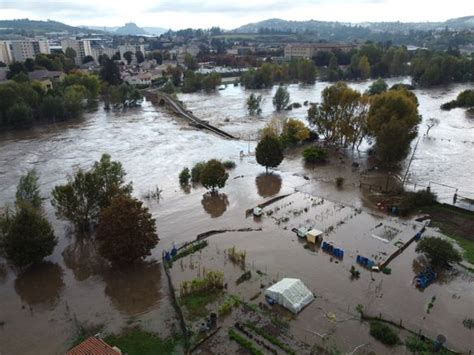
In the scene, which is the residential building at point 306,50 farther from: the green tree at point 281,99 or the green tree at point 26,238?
the green tree at point 26,238

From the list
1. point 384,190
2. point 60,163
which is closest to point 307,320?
point 384,190

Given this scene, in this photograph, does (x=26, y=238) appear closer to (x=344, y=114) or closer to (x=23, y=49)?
(x=344, y=114)

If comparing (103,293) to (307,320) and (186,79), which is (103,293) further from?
(186,79)

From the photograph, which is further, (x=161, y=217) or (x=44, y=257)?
(x=161, y=217)

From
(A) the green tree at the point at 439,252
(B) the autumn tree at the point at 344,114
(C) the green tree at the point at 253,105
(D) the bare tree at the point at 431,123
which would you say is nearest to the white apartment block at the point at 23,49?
(C) the green tree at the point at 253,105

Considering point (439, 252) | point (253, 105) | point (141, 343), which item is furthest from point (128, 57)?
point (141, 343)

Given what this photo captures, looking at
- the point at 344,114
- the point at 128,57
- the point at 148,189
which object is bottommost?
the point at 148,189

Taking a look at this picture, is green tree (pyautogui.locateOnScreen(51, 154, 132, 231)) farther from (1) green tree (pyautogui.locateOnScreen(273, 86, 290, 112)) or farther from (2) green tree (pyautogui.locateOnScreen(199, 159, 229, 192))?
(1) green tree (pyautogui.locateOnScreen(273, 86, 290, 112))
